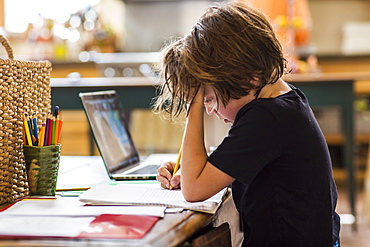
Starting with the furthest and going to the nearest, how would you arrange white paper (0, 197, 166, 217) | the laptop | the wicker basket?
the laptop → the wicker basket → white paper (0, 197, 166, 217)

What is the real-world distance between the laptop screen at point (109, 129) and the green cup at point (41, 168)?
0.26 metres

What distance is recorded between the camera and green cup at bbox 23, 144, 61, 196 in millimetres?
1064

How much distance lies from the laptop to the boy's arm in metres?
0.27

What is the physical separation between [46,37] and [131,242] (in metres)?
4.68

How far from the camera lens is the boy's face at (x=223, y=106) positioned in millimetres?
1089

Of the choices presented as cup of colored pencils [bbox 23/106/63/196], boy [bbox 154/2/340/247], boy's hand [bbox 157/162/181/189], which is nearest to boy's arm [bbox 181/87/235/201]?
boy [bbox 154/2/340/247]

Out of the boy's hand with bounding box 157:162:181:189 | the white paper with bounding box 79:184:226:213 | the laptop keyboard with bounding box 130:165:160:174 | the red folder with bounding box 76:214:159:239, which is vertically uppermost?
the red folder with bounding box 76:214:159:239

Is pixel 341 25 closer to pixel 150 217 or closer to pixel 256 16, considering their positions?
pixel 256 16

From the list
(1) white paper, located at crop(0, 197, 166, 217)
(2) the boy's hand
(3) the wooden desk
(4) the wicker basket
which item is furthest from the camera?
(2) the boy's hand

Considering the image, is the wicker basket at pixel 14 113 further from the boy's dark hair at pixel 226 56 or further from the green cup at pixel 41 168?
the boy's dark hair at pixel 226 56

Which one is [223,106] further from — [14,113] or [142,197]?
[14,113]

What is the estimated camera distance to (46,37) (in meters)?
5.12

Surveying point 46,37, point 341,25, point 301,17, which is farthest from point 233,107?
point 46,37

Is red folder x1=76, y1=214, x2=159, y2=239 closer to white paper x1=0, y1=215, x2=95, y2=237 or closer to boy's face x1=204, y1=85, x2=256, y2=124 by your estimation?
white paper x1=0, y1=215, x2=95, y2=237
